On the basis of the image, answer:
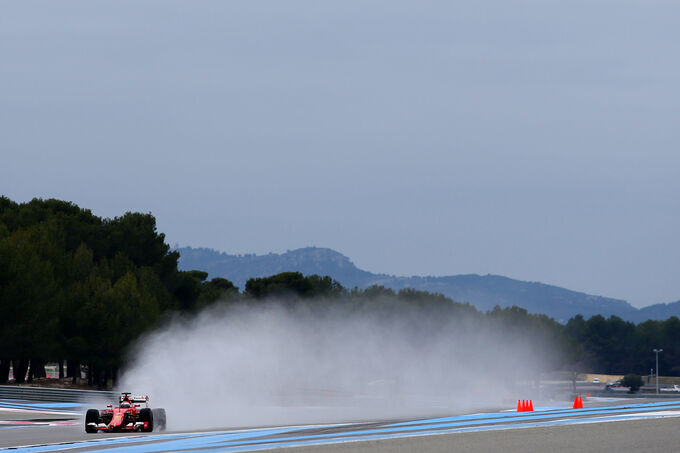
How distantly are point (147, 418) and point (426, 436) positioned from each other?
8.09m

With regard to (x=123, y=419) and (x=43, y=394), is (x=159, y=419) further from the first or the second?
(x=43, y=394)

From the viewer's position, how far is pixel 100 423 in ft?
96.6

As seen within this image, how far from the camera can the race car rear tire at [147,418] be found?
93.1 feet

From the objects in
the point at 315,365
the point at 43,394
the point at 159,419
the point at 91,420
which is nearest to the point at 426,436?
the point at 159,419

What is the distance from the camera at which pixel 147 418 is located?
28516 mm

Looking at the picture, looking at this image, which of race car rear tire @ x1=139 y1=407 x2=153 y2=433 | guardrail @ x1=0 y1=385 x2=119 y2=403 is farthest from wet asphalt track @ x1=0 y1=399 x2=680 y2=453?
guardrail @ x1=0 y1=385 x2=119 y2=403

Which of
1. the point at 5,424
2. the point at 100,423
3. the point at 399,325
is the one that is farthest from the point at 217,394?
the point at 399,325

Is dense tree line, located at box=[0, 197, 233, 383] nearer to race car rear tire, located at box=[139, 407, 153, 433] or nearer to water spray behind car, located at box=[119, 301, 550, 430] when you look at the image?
water spray behind car, located at box=[119, 301, 550, 430]

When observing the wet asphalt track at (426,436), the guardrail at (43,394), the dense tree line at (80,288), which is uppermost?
the dense tree line at (80,288)

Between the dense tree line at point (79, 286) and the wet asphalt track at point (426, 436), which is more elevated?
the dense tree line at point (79, 286)

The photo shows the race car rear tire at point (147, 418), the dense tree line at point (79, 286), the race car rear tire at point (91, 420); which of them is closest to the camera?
the race car rear tire at point (147, 418)

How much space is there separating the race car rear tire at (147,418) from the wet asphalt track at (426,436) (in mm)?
636

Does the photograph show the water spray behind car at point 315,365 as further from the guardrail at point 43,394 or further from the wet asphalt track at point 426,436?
the wet asphalt track at point 426,436

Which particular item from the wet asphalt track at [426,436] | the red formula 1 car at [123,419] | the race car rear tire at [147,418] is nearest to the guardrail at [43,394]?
the wet asphalt track at [426,436]
